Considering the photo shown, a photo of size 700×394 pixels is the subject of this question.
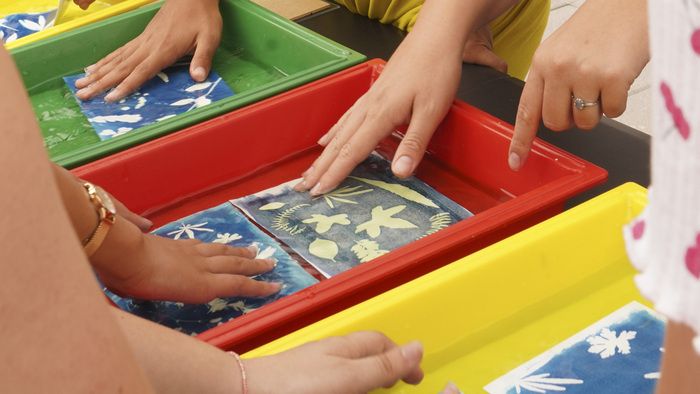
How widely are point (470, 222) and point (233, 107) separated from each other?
15.1 inches

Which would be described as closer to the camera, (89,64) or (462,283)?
(462,283)

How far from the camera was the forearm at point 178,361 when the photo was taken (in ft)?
1.83

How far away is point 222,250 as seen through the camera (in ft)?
2.84

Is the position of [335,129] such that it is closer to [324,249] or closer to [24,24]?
[324,249]

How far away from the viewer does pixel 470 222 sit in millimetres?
802

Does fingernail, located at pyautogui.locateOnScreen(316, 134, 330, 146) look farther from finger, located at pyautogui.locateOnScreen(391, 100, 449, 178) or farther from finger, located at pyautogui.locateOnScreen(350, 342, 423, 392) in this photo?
finger, located at pyautogui.locateOnScreen(350, 342, 423, 392)

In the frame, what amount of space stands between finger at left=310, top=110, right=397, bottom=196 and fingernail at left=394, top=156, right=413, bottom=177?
0.16ft

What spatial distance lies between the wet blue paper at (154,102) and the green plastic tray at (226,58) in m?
0.02

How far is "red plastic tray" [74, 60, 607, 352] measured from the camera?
827 millimetres

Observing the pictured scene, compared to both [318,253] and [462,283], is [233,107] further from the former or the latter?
[462,283]

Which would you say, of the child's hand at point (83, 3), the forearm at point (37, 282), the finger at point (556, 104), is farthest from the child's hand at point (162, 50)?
the forearm at point (37, 282)

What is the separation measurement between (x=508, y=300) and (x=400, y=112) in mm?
346

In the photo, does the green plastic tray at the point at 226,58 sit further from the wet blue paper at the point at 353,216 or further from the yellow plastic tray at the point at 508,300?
the yellow plastic tray at the point at 508,300

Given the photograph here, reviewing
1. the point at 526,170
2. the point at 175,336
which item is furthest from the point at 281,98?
the point at 175,336
